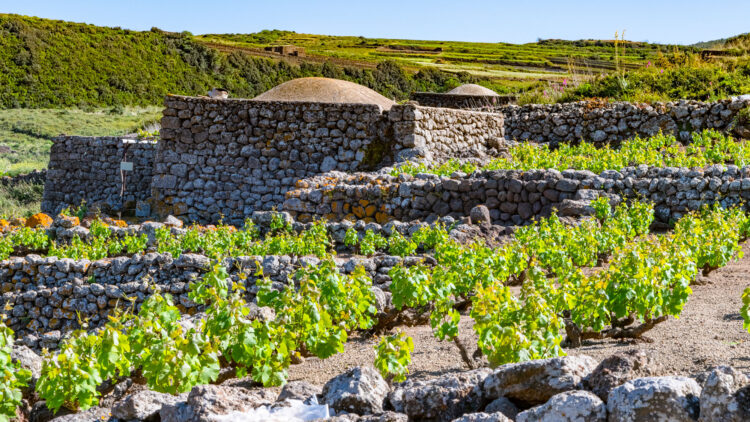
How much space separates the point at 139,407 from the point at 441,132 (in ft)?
41.2

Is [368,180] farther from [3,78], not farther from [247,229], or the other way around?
[3,78]

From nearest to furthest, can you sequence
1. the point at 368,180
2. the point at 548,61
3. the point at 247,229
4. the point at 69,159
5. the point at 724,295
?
the point at 724,295 < the point at 247,229 < the point at 368,180 < the point at 69,159 < the point at 548,61

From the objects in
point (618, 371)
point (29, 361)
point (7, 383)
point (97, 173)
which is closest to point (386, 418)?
point (618, 371)

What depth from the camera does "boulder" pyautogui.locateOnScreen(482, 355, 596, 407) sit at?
128 inches

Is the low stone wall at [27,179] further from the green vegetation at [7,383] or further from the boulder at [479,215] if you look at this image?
the green vegetation at [7,383]

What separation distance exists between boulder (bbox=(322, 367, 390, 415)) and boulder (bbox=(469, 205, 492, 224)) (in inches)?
278

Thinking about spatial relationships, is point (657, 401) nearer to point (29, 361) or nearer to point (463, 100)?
point (29, 361)

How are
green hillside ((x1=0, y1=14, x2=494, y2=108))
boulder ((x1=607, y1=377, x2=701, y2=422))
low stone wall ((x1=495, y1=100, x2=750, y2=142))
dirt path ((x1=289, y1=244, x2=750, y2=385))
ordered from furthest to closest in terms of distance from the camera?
1. green hillside ((x1=0, y1=14, x2=494, y2=108))
2. low stone wall ((x1=495, y1=100, x2=750, y2=142))
3. dirt path ((x1=289, y1=244, x2=750, y2=385))
4. boulder ((x1=607, y1=377, x2=701, y2=422))

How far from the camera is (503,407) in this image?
329 centimetres

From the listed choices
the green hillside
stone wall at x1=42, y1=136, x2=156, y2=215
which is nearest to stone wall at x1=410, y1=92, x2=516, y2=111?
stone wall at x1=42, y1=136, x2=156, y2=215

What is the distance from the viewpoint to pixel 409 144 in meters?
14.8

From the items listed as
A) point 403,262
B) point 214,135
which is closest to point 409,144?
point 214,135

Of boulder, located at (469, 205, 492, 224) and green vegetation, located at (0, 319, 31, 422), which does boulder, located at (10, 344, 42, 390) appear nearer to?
green vegetation, located at (0, 319, 31, 422)

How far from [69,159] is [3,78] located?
2832cm
